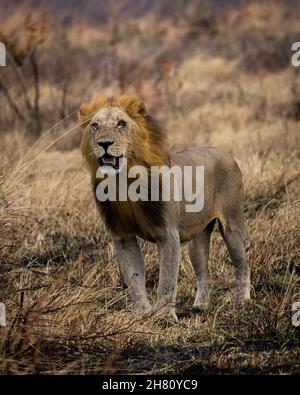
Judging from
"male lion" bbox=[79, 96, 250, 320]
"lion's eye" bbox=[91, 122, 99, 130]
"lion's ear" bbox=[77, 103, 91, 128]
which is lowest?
"male lion" bbox=[79, 96, 250, 320]

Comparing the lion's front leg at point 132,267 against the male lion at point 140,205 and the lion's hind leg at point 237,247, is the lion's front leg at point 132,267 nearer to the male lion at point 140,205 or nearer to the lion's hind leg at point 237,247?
the male lion at point 140,205

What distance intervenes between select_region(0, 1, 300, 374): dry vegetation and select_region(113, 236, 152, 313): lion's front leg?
0.19m

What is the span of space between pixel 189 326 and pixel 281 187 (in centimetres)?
369

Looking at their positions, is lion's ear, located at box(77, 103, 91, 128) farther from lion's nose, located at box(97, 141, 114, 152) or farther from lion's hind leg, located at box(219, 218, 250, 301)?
lion's hind leg, located at box(219, 218, 250, 301)

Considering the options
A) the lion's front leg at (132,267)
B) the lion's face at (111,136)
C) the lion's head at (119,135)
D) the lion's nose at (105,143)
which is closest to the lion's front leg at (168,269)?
the lion's front leg at (132,267)

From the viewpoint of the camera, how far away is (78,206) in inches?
337

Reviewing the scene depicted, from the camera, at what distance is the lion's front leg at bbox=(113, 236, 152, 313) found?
5.96 m

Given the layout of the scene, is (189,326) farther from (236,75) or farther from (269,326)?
(236,75)

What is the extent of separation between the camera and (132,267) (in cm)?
601

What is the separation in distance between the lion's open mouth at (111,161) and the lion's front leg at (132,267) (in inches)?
23.0

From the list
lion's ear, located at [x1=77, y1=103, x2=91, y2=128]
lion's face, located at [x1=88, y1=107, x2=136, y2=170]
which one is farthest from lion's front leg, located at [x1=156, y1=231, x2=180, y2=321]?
lion's ear, located at [x1=77, y1=103, x2=91, y2=128]

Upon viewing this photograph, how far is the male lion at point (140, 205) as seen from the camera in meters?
5.72

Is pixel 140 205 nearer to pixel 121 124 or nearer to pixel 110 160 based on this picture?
pixel 110 160
